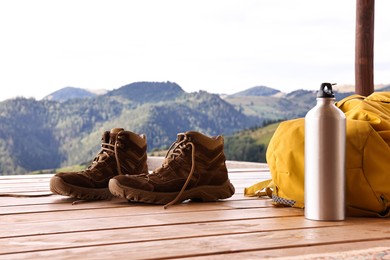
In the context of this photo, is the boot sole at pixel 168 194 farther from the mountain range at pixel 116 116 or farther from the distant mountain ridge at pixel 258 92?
the distant mountain ridge at pixel 258 92

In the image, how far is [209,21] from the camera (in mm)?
8719

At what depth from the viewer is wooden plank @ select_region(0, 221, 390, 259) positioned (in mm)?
1214

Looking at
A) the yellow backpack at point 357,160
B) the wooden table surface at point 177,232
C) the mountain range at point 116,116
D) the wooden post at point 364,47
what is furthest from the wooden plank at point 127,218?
the mountain range at point 116,116

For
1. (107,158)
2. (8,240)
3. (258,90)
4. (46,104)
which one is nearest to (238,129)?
(258,90)

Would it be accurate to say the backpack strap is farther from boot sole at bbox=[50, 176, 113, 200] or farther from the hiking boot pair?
boot sole at bbox=[50, 176, 113, 200]

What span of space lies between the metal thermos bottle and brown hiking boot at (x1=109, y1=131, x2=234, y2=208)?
0.49 m

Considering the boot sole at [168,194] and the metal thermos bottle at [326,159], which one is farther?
the boot sole at [168,194]

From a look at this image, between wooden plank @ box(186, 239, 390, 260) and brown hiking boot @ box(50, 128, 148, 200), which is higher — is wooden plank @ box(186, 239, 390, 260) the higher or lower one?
the lower one

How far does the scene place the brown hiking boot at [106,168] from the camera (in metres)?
2.10

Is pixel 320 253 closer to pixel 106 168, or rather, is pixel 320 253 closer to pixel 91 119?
pixel 106 168

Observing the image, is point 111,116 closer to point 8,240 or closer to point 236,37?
point 236,37

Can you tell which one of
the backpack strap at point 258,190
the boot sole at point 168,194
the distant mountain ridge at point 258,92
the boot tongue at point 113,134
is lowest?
the backpack strap at point 258,190

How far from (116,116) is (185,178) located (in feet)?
24.9

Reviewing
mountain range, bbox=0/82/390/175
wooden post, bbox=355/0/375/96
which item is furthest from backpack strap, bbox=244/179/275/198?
mountain range, bbox=0/82/390/175
